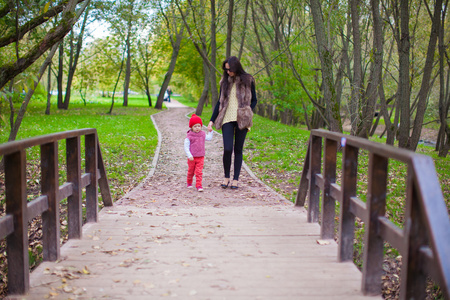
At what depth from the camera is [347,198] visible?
411 cm

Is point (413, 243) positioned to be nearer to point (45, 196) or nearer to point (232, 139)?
point (45, 196)

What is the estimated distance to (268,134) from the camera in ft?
59.2

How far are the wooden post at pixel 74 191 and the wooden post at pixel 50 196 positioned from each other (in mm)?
573

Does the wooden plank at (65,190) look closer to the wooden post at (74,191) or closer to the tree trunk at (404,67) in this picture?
the wooden post at (74,191)

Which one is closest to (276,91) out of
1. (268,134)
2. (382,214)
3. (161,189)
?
(268,134)

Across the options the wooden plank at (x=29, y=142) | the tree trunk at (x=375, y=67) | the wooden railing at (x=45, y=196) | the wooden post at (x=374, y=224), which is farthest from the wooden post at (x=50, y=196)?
the tree trunk at (x=375, y=67)

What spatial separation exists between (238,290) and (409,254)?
129 cm

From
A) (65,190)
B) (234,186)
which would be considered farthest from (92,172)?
(234,186)

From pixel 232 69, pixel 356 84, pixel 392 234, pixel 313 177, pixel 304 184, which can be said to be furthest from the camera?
pixel 356 84

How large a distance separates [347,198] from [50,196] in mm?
2567

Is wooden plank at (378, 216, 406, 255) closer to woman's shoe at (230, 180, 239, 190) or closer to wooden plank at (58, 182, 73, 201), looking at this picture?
wooden plank at (58, 182, 73, 201)

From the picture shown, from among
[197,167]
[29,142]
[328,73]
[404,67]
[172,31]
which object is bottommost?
[197,167]

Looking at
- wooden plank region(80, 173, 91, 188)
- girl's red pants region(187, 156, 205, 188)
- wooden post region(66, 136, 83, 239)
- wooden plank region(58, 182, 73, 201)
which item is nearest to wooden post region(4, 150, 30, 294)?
wooden plank region(58, 182, 73, 201)

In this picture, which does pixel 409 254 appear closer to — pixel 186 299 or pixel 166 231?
pixel 186 299
